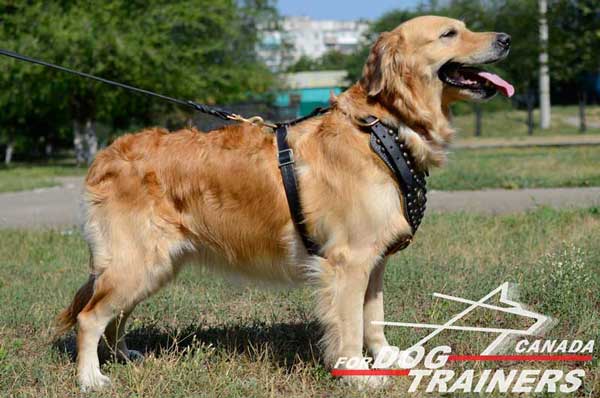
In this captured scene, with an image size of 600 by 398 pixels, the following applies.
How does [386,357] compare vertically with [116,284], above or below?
below

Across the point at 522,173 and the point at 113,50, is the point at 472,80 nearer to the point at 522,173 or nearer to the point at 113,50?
the point at 522,173

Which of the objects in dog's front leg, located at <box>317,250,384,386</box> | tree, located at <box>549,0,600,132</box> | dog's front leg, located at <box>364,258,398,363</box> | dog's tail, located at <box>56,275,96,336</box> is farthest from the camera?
tree, located at <box>549,0,600,132</box>

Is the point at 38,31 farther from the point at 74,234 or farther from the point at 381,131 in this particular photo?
the point at 381,131

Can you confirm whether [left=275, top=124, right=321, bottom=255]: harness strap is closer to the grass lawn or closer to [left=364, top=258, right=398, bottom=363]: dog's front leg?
[left=364, top=258, right=398, bottom=363]: dog's front leg

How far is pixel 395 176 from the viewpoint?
14.7 feet

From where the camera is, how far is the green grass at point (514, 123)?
131 ft

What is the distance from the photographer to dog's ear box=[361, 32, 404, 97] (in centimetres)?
452

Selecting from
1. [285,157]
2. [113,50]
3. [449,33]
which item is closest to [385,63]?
[449,33]

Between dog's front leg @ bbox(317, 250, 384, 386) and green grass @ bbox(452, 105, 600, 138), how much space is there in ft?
114

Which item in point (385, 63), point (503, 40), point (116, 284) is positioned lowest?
point (116, 284)

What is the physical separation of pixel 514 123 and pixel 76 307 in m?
41.9

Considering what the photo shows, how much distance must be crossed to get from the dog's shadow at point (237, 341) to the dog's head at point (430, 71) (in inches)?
68.0

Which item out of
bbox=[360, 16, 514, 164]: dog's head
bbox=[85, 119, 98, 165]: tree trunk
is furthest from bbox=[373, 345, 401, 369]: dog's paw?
bbox=[85, 119, 98, 165]: tree trunk

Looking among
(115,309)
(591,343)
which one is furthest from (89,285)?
(591,343)
